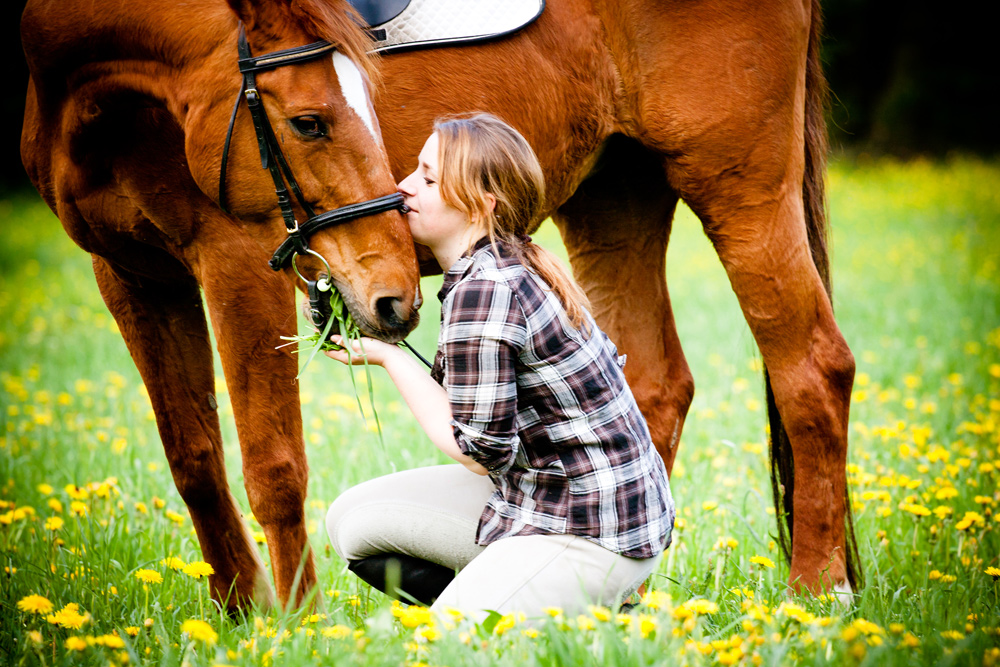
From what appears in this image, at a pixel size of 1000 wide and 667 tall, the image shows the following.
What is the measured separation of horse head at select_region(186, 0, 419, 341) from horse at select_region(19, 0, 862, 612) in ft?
1.74

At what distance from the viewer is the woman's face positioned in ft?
6.99

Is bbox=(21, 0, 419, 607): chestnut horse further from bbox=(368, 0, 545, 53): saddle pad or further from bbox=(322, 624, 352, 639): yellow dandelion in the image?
bbox=(368, 0, 545, 53): saddle pad

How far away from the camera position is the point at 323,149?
2172mm

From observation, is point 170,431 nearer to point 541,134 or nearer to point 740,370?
point 541,134

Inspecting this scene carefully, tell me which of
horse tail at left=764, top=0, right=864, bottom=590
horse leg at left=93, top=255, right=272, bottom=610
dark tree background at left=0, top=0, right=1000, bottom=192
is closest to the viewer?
horse leg at left=93, top=255, right=272, bottom=610

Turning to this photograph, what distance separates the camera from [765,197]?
296cm

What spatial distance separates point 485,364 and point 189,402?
4.61 feet

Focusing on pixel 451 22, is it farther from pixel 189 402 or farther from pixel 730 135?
pixel 189 402

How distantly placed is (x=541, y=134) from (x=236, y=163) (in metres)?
1.11

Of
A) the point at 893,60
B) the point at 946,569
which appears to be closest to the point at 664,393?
the point at 946,569

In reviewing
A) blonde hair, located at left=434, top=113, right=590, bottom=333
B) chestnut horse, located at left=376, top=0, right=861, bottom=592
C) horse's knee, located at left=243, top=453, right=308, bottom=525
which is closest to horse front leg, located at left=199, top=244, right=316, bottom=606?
horse's knee, located at left=243, top=453, right=308, bottom=525

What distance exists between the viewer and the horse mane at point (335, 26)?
7.11 feet

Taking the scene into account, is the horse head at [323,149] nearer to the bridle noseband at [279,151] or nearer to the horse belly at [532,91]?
the bridle noseband at [279,151]

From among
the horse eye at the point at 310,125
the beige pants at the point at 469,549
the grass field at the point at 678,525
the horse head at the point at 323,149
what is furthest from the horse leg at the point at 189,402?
the horse eye at the point at 310,125
